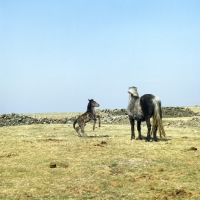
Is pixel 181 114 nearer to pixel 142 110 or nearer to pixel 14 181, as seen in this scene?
pixel 142 110

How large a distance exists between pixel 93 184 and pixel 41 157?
439cm

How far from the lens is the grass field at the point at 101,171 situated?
1000 centimetres

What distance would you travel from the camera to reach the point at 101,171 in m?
12.0

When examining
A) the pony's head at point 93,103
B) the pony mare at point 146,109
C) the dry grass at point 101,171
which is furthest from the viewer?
the pony's head at point 93,103

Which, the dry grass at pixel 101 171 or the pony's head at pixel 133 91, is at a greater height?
the pony's head at pixel 133 91

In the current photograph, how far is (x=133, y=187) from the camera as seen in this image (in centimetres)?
1045

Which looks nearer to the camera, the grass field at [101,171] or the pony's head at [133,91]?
the grass field at [101,171]

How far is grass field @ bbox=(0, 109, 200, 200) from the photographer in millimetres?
10000

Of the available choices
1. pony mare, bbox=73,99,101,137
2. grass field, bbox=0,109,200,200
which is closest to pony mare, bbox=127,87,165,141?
grass field, bbox=0,109,200,200

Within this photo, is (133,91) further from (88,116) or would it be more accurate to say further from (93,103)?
(88,116)

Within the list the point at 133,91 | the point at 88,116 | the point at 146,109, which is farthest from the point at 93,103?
the point at 146,109

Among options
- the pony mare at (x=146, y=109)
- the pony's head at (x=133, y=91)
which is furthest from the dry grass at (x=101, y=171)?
the pony's head at (x=133, y=91)

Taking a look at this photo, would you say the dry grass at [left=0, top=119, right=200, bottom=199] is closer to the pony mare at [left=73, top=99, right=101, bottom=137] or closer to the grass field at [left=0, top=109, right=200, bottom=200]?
the grass field at [left=0, top=109, right=200, bottom=200]

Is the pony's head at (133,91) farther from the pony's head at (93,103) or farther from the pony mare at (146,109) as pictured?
the pony's head at (93,103)
